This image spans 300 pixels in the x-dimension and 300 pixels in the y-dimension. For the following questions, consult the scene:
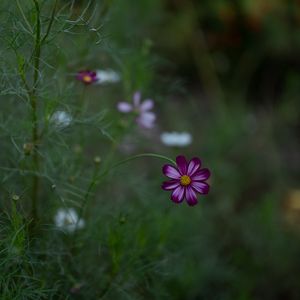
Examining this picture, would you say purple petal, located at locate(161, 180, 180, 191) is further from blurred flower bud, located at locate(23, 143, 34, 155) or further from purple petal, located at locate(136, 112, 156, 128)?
purple petal, located at locate(136, 112, 156, 128)

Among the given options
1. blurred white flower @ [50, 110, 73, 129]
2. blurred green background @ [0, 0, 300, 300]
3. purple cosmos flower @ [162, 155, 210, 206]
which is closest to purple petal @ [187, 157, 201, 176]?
purple cosmos flower @ [162, 155, 210, 206]

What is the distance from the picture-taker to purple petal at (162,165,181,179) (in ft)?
3.79

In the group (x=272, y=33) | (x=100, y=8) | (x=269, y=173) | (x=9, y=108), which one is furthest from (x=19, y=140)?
(x=272, y=33)

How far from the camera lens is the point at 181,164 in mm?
1157

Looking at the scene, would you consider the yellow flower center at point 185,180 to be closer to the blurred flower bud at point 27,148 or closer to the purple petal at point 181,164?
the purple petal at point 181,164

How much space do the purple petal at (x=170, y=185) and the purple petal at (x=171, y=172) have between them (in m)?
0.01

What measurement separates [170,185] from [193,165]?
63mm

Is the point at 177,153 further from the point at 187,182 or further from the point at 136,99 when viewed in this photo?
the point at 187,182

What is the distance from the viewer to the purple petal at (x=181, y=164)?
3.78 feet

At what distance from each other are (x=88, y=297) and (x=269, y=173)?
153 centimetres

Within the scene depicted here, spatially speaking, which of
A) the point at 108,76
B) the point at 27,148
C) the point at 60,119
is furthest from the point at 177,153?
the point at 27,148

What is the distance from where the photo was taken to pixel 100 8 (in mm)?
1902

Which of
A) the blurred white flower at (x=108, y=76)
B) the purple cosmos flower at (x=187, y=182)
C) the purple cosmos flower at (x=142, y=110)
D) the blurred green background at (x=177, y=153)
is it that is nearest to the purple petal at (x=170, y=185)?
the purple cosmos flower at (x=187, y=182)

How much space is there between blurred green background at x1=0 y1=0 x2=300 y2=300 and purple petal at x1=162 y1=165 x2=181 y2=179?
22 cm
